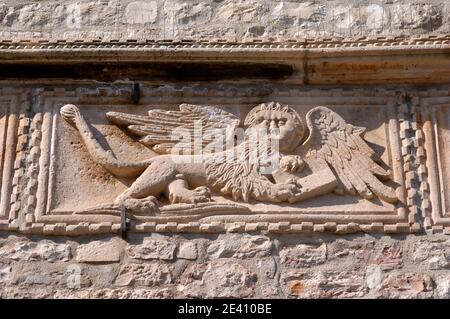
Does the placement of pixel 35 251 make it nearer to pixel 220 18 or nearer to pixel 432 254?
pixel 220 18

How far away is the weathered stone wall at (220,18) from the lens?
211 inches

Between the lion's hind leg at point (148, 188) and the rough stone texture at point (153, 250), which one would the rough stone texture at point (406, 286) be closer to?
the rough stone texture at point (153, 250)

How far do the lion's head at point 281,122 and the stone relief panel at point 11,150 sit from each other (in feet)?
3.62

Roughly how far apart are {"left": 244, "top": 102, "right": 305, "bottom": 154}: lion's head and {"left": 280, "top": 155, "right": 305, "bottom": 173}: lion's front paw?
0.27 feet

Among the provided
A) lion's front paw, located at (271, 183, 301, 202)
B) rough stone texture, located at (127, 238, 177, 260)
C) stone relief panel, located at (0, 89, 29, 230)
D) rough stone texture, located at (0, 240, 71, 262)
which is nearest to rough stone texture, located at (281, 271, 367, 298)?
lion's front paw, located at (271, 183, 301, 202)

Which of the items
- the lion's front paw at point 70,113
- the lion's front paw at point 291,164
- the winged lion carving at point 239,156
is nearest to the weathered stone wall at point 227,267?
the winged lion carving at point 239,156

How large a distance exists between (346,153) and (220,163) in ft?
2.01

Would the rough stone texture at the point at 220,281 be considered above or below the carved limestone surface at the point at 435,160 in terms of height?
below

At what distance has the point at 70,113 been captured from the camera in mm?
5090

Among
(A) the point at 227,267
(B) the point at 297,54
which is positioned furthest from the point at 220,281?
(B) the point at 297,54
